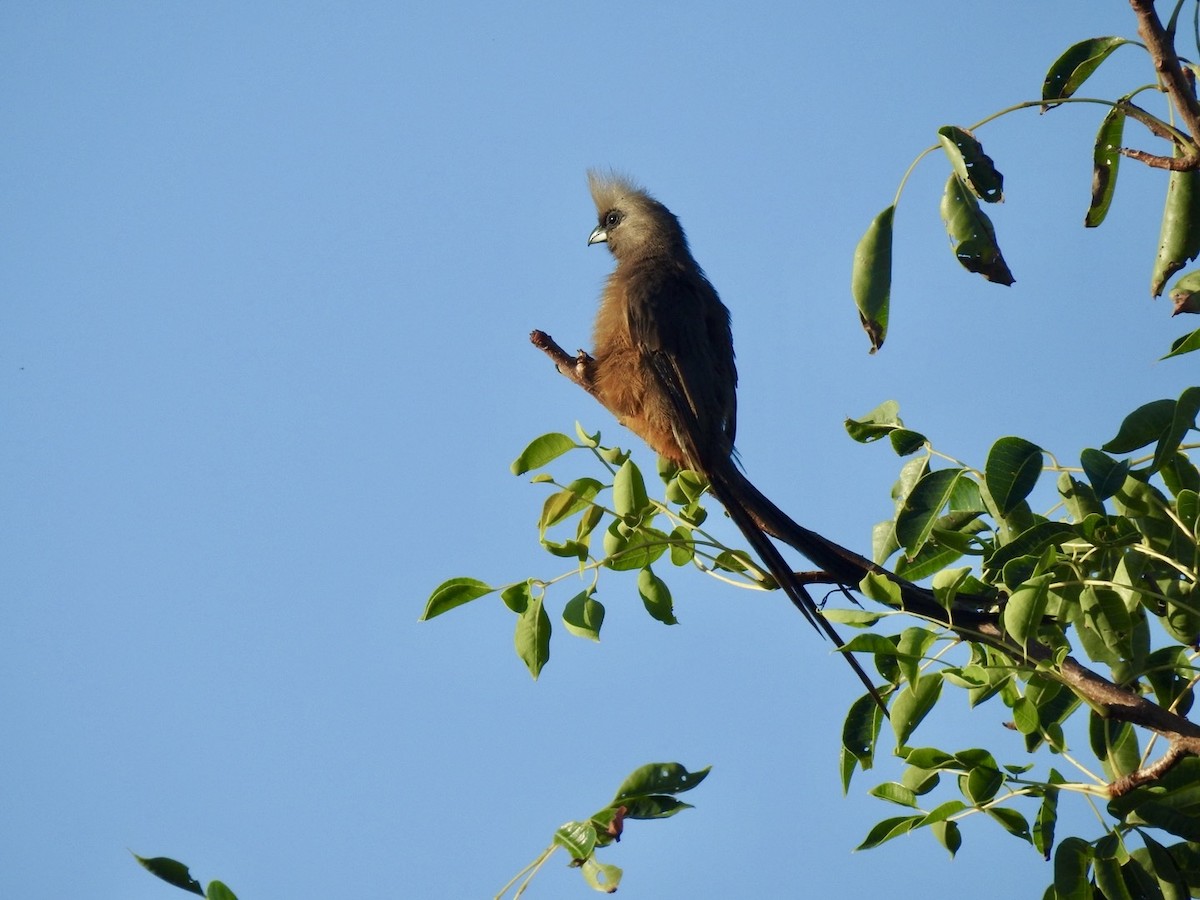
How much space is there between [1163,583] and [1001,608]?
0.31 metres

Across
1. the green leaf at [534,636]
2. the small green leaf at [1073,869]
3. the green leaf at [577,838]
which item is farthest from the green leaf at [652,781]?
the small green leaf at [1073,869]

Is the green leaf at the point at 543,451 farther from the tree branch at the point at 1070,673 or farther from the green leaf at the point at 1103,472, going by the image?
the green leaf at the point at 1103,472

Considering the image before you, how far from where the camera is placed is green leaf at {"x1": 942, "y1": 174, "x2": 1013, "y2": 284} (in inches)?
83.6

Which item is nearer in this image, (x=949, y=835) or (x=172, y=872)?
(x=172, y=872)

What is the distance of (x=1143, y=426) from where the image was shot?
6.75ft

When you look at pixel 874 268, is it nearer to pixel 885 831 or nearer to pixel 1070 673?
pixel 1070 673

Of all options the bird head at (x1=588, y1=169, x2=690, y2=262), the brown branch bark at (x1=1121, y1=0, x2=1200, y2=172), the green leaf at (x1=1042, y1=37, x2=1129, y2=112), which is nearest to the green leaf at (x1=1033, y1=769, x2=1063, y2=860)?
the brown branch bark at (x1=1121, y1=0, x2=1200, y2=172)

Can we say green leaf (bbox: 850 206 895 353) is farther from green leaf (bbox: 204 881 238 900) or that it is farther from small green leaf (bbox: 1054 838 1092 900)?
green leaf (bbox: 204 881 238 900)

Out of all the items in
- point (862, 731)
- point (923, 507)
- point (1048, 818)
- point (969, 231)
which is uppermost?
point (969, 231)

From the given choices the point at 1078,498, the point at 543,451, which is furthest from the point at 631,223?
the point at 1078,498

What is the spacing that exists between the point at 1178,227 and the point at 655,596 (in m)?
1.31

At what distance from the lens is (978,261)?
7.07 ft

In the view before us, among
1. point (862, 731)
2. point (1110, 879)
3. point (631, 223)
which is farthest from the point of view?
point (631, 223)

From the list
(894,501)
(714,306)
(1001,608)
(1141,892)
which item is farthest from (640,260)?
(1141,892)
